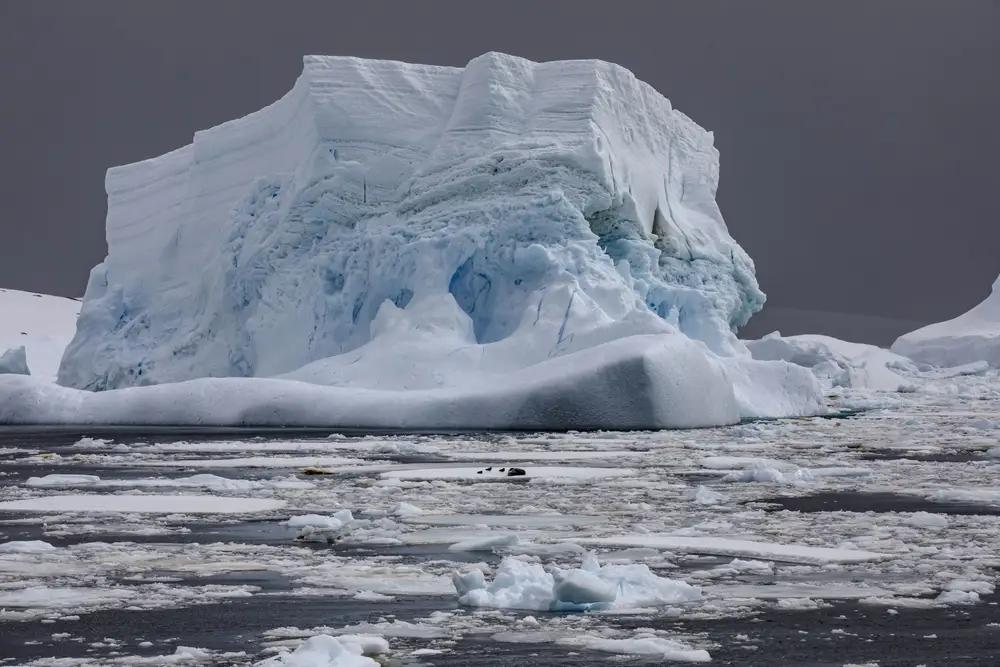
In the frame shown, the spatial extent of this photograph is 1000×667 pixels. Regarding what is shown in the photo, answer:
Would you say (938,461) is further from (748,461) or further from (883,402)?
(883,402)

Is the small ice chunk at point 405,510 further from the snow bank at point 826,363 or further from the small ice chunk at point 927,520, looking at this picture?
the snow bank at point 826,363

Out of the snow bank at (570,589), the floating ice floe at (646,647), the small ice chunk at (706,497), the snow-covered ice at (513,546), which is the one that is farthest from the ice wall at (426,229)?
the floating ice floe at (646,647)

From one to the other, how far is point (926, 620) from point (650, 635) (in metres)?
0.88

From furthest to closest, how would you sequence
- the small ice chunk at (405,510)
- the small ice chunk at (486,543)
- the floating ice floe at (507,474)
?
the floating ice floe at (507,474) < the small ice chunk at (405,510) < the small ice chunk at (486,543)

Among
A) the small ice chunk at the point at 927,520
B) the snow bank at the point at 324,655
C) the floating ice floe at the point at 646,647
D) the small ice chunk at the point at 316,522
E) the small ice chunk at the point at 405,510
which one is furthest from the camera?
the small ice chunk at the point at 405,510

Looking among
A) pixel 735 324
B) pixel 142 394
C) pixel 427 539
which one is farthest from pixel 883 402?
pixel 427 539

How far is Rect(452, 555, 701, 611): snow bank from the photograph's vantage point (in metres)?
4.24

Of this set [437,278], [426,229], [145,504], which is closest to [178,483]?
[145,504]

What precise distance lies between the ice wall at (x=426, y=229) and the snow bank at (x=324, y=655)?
13.5 metres

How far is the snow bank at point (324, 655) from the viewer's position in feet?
10.8

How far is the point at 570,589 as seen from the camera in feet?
13.8

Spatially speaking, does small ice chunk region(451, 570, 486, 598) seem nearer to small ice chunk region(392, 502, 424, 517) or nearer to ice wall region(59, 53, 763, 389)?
small ice chunk region(392, 502, 424, 517)

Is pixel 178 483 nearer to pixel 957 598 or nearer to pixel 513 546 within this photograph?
pixel 513 546

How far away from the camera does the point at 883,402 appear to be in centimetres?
2281
